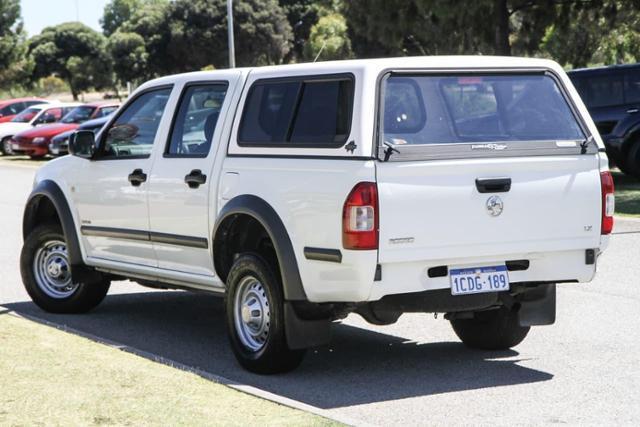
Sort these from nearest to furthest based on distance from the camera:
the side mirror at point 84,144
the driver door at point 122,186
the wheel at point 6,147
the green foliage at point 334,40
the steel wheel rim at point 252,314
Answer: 1. the steel wheel rim at point 252,314
2. the driver door at point 122,186
3. the side mirror at point 84,144
4. the wheel at point 6,147
5. the green foliage at point 334,40

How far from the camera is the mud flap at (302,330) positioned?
7.52 meters

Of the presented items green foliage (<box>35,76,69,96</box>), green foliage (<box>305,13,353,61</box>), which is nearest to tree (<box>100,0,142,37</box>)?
green foliage (<box>35,76,69,96</box>)

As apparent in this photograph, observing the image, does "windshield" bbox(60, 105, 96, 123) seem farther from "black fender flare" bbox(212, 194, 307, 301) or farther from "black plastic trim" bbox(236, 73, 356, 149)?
"black fender flare" bbox(212, 194, 307, 301)

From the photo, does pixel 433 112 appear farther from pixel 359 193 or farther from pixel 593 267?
pixel 593 267

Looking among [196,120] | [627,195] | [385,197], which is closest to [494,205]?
[385,197]

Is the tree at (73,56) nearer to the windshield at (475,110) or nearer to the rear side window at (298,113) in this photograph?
the rear side window at (298,113)

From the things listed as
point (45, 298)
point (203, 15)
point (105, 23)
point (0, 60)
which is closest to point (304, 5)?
point (203, 15)

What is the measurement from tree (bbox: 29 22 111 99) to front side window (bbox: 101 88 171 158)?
94341 millimetres

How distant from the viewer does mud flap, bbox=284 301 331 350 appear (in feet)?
24.7

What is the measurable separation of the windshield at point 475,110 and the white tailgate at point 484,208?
23 cm

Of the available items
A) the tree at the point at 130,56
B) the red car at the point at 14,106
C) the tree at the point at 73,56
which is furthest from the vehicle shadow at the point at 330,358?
the tree at the point at 73,56

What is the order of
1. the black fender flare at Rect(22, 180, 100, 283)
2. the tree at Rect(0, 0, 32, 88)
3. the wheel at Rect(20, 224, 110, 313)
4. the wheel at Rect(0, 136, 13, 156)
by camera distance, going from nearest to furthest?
the black fender flare at Rect(22, 180, 100, 283) → the wheel at Rect(20, 224, 110, 313) → the wheel at Rect(0, 136, 13, 156) → the tree at Rect(0, 0, 32, 88)

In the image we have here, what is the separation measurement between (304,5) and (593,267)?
8955cm

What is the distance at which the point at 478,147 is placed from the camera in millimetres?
7336
